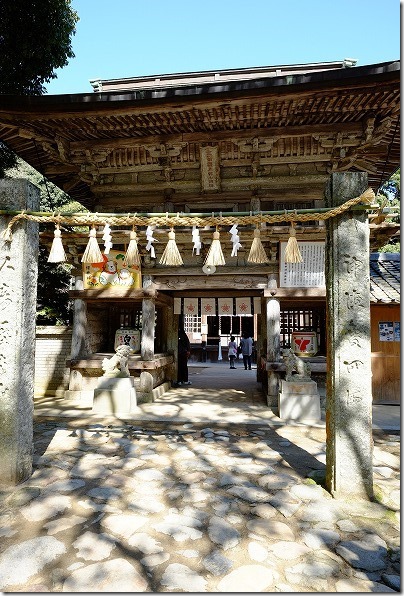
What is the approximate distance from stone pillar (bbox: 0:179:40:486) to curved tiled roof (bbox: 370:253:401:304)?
8.15 metres

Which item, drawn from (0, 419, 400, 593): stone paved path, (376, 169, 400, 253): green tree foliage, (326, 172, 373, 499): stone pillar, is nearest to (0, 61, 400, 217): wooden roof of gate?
(326, 172, 373, 499): stone pillar

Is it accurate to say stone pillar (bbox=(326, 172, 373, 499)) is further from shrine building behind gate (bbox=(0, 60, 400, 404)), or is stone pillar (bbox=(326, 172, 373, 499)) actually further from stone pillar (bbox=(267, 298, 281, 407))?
stone pillar (bbox=(267, 298, 281, 407))

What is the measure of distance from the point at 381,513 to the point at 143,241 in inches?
286

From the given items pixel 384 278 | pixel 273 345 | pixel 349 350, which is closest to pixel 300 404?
pixel 273 345

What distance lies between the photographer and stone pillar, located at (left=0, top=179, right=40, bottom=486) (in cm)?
398

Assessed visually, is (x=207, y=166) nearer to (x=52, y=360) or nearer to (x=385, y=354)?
(x=385, y=354)

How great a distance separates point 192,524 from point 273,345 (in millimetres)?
5727

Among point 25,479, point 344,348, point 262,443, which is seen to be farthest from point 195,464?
point 344,348

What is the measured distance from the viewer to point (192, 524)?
325cm

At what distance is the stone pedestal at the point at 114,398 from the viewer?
7793 millimetres

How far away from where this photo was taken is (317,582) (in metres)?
2.50

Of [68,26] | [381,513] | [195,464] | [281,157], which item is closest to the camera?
[381,513]

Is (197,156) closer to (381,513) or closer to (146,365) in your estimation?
(146,365)

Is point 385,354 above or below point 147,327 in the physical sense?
below
